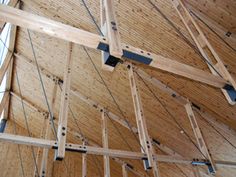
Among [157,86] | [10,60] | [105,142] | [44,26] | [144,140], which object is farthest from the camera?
[10,60]

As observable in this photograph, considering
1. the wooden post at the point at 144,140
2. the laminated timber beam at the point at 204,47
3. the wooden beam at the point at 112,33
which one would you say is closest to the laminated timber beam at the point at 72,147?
the wooden post at the point at 144,140

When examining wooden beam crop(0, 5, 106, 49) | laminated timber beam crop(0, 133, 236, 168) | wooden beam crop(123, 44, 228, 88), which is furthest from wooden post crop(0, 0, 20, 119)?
wooden beam crop(123, 44, 228, 88)

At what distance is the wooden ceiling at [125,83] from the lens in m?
4.70

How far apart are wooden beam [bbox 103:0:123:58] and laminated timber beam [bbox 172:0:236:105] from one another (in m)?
1.24

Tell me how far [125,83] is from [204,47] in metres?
2.77

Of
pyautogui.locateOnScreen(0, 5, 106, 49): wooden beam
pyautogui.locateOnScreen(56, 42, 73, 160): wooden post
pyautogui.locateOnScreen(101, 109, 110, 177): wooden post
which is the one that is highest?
pyautogui.locateOnScreen(0, 5, 106, 49): wooden beam

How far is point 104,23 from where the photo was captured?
124 inches

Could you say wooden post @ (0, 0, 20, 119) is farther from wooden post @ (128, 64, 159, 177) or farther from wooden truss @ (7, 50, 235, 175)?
wooden post @ (128, 64, 159, 177)

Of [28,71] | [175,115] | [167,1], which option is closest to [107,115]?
[175,115]

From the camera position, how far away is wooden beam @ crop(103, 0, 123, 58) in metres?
2.72

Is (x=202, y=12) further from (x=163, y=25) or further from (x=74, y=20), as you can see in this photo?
(x=74, y=20)

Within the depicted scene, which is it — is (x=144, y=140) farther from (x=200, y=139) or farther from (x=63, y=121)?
(x=63, y=121)

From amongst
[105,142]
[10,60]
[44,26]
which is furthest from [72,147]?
[10,60]

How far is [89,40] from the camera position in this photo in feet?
8.77
